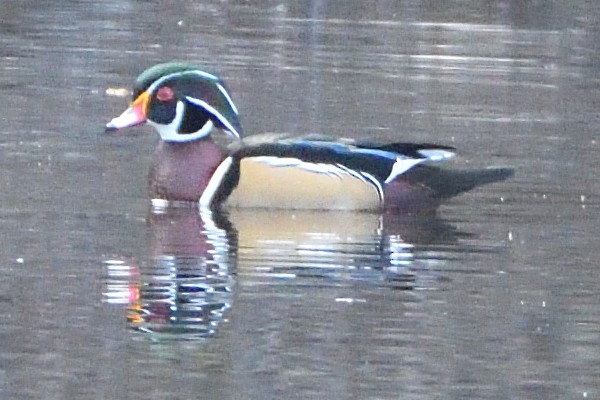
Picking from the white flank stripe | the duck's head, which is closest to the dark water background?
the white flank stripe

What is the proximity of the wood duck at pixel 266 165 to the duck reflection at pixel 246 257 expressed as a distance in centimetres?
10

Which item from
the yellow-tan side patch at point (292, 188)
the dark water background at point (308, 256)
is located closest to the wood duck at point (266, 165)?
the yellow-tan side patch at point (292, 188)

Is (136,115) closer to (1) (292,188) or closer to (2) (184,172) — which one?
(2) (184,172)

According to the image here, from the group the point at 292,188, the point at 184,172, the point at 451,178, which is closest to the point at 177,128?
the point at 184,172

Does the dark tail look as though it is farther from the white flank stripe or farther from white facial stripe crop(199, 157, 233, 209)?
white facial stripe crop(199, 157, 233, 209)

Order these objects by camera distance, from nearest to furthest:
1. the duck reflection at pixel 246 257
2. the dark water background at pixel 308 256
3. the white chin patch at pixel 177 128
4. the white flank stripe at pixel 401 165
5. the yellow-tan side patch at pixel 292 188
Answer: the dark water background at pixel 308 256 < the duck reflection at pixel 246 257 < the yellow-tan side patch at pixel 292 188 < the white flank stripe at pixel 401 165 < the white chin patch at pixel 177 128

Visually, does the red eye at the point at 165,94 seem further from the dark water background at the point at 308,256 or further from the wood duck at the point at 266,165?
the dark water background at the point at 308,256

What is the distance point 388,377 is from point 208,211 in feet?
11.7

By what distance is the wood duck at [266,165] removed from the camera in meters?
11.2

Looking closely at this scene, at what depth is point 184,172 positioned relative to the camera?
11.4 meters

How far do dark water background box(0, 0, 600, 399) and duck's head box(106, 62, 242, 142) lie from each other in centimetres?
38

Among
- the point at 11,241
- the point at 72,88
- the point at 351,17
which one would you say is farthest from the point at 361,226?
the point at 351,17

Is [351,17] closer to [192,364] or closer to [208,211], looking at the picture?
[208,211]

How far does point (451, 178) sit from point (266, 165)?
0.98m
